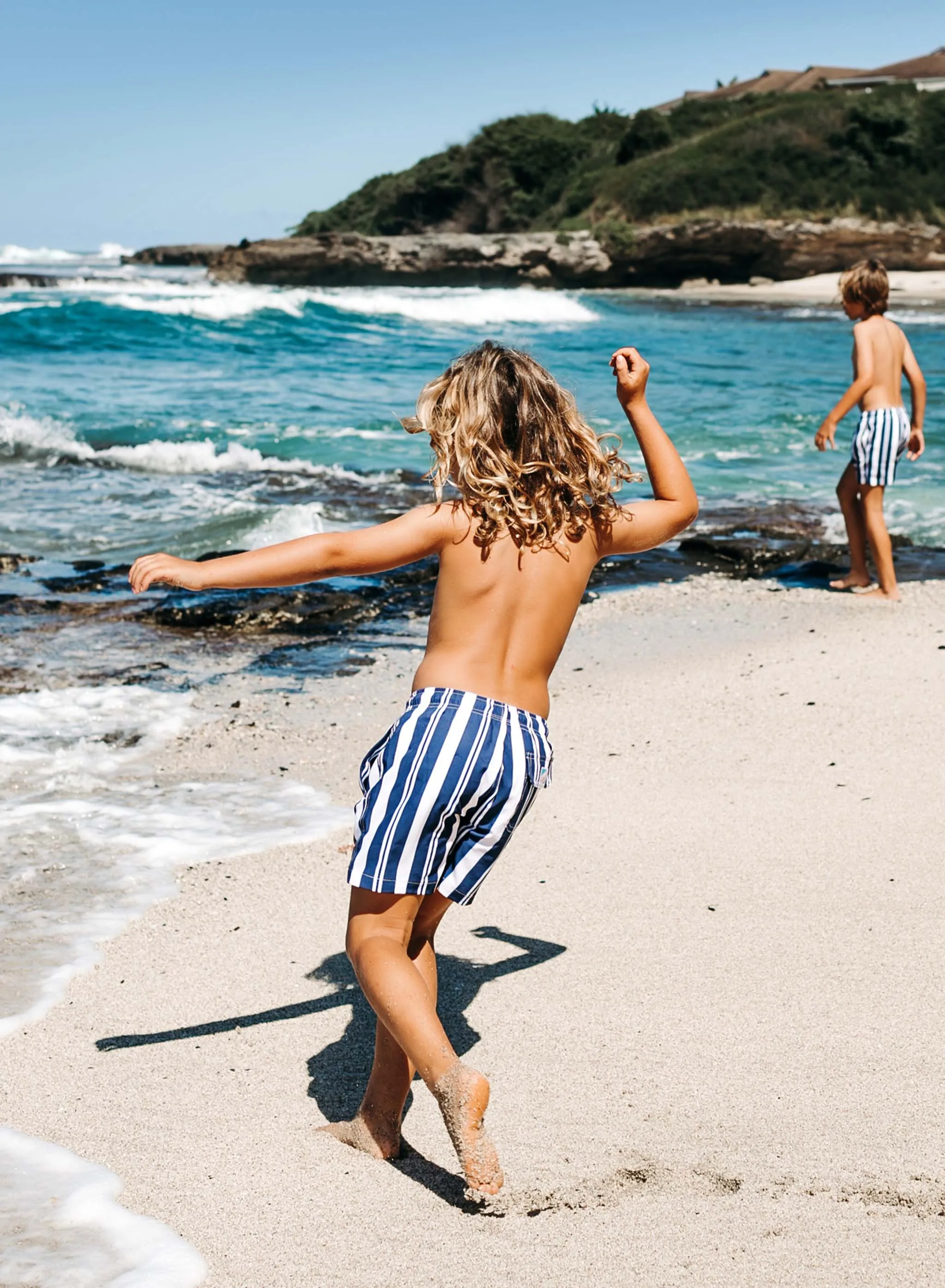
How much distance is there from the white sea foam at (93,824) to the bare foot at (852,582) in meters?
4.10

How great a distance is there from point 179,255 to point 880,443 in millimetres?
79671

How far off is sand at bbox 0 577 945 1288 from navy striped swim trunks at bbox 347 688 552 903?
59cm

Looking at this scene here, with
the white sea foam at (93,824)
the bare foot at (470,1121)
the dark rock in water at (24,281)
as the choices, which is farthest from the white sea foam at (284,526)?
the dark rock in water at (24,281)

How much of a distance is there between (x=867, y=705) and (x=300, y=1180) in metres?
3.44

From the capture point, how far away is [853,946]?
10.1 ft

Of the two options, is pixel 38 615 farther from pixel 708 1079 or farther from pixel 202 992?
pixel 708 1079

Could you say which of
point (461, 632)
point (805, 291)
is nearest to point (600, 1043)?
point (461, 632)

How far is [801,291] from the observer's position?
45062mm

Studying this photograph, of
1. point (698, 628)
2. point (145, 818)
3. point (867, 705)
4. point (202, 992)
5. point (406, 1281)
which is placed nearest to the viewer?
point (406, 1281)

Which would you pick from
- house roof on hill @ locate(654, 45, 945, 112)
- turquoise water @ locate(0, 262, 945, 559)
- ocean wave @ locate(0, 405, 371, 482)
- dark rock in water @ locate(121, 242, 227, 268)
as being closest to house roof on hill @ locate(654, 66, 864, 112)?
house roof on hill @ locate(654, 45, 945, 112)

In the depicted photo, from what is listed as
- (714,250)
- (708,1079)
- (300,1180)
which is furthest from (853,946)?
(714,250)

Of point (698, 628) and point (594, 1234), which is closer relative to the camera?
point (594, 1234)

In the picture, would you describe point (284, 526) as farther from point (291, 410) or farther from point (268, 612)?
point (291, 410)

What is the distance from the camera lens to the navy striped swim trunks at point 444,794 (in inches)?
86.7
